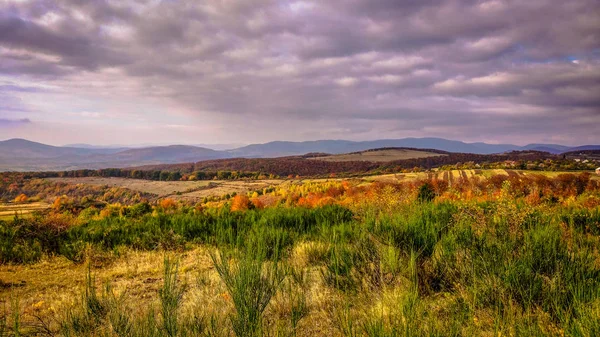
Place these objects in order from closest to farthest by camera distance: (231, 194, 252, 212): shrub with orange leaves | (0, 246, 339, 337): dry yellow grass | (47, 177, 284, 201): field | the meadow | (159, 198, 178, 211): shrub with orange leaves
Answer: the meadow
(0, 246, 339, 337): dry yellow grass
(159, 198, 178, 211): shrub with orange leaves
(231, 194, 252, 212): shrub with orange leaves
(47, 177, 284, 201): field

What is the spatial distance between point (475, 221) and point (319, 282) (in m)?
3.19

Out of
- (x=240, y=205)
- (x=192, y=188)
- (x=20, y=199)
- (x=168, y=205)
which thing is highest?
(x=168, y=205)

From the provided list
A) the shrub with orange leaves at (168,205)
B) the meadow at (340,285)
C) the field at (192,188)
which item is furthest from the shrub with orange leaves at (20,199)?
the meadow at (340,285)

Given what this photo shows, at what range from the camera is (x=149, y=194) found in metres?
57.8

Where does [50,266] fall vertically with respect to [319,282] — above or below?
below

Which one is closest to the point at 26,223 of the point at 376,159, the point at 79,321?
the point at 79,321

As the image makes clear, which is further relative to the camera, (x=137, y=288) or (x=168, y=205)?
(x=168, y=205)

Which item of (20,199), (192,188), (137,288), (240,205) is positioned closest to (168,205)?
(240,205)

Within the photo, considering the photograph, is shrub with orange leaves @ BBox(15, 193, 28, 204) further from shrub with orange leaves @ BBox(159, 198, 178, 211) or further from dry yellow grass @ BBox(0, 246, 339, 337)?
dry yellow grass @ BBox(0, 246, 339, 337)

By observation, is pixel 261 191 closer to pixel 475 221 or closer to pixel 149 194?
pixel 149 194

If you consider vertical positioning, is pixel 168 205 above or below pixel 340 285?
below

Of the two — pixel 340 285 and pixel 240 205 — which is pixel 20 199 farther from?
pixel 340 285

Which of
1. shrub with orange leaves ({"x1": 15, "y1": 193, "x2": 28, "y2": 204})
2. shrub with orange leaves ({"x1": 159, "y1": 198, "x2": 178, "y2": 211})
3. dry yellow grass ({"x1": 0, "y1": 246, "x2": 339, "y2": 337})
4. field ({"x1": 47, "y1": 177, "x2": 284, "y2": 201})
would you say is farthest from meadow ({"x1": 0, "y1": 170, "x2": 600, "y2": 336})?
field ({"x1": 47, "y1": 177, "x2": 284, "y2": 201})

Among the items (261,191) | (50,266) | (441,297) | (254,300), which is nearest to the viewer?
(254,300)
